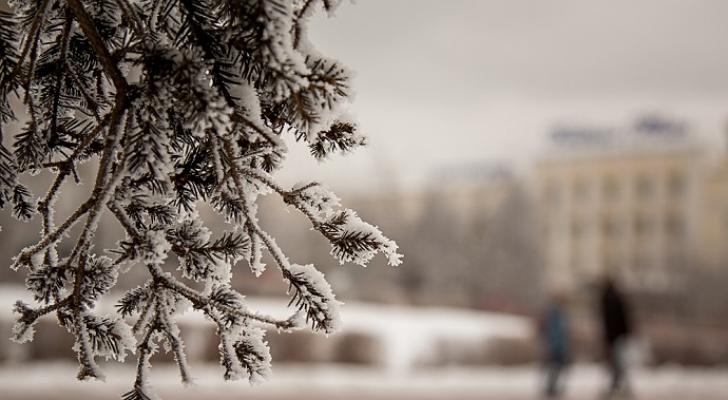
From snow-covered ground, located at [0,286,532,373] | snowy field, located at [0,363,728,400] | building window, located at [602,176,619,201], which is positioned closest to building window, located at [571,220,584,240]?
building window, located at [602,176,619,201]

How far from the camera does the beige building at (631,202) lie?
7331cm

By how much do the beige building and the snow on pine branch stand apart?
69.9 metres

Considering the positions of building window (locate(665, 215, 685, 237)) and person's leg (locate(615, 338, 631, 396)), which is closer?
person's leg (locate(615, 338, 631, 396))

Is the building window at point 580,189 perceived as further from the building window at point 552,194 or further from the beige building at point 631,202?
the building window at point 552,194

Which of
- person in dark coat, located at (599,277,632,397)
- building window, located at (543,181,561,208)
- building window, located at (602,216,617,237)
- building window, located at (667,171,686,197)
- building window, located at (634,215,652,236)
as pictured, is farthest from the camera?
building window, located at (543,181,561,208)

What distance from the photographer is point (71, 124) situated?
2.11m

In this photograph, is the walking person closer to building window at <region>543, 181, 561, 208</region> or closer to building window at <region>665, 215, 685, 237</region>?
building window at <region>665, 215, 685, 237</region>

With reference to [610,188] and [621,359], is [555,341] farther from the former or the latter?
[610,188]

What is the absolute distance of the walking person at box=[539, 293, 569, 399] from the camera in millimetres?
13969

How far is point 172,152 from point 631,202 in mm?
80196

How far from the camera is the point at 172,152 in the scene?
1939mm

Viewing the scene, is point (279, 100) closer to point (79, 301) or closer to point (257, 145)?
point (257, 145)

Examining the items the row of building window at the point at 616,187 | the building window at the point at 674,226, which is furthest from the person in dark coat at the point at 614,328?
the building window at the point at 674,226

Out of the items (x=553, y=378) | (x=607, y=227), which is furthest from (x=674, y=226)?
(x=553, y=378)
